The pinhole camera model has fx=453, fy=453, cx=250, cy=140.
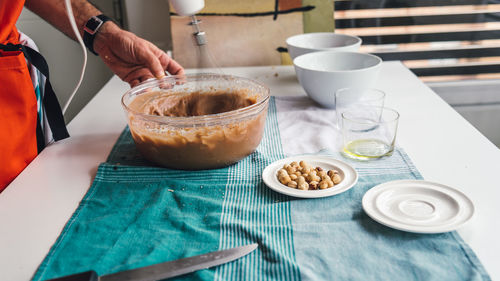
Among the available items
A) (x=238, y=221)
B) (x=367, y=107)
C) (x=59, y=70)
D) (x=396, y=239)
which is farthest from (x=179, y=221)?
(x=59, y=70)

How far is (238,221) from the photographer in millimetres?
710

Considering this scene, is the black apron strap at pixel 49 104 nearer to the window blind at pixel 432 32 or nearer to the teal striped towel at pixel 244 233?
the teal striped towel at pixel 244 233

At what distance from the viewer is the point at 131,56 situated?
1.14 meters

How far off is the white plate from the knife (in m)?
0.21

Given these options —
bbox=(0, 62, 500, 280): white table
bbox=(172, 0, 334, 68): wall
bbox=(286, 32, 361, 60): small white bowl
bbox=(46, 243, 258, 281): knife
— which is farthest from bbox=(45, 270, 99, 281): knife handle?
bbox=(172, 0, 334, 68): wall

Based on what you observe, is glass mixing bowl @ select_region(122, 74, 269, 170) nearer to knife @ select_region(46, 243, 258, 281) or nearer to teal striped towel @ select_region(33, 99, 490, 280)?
teal striped towel @ select_region(33, 99, 490, 280)

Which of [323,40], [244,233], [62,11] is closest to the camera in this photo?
[244,233]

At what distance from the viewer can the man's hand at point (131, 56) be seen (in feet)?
3.61

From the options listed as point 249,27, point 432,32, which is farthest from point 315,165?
point 432,32

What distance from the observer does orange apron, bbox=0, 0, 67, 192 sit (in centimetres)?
94

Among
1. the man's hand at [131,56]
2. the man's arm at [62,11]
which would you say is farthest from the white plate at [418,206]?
the man's arm at [62,11]

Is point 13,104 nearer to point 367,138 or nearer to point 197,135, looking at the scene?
point 197,135

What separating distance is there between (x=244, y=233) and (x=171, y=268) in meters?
0.13

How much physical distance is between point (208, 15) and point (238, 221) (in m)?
1.08
